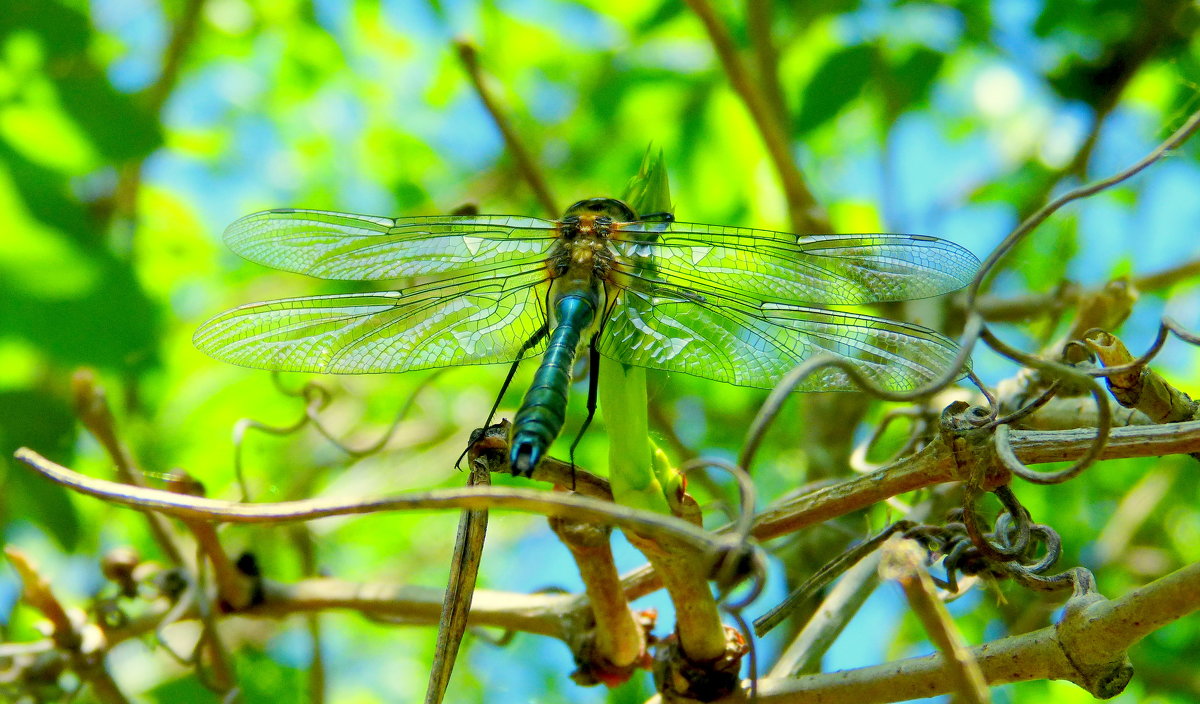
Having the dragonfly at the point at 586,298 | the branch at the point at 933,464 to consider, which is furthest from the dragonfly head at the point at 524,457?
the branch at the point at 933,464

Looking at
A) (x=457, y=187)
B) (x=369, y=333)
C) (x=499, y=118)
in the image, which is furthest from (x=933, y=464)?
(x=457, y=187)

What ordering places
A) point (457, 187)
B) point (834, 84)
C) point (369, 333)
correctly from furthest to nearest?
point (457, 187), point (834, 84), point (369, 333)

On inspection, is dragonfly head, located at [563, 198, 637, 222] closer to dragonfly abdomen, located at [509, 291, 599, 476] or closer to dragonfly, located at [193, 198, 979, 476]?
dragonfly, located at [193, 198, 979, 476]

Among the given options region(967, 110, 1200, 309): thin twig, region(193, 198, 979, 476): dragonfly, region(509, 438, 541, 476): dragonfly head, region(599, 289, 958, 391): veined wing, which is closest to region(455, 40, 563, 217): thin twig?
region(193, 198, 979, 476): dragonfly

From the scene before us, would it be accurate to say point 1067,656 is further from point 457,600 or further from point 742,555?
point 457,600

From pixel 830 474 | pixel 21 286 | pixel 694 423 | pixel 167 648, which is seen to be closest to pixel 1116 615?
pixel 830 474

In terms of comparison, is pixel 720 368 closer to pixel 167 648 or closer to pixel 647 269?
pixel 647 269
